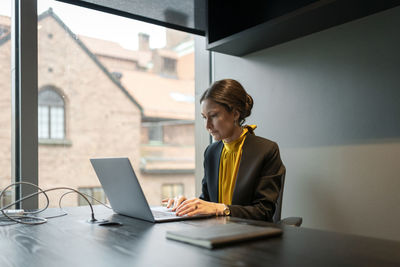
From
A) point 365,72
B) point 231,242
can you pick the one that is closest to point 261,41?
point 365,72

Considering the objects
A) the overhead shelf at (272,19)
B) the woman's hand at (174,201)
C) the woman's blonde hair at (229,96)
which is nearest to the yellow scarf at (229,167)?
the woman's blonde hair at (229,96)

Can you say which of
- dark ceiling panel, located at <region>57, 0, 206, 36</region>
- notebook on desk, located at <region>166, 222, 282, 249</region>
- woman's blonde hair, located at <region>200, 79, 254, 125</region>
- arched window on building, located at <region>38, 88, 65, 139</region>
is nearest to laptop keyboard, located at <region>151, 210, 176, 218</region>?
notebook on desk, located at <region>166, 222, 282, 249</region>

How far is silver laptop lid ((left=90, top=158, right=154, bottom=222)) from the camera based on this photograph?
52.6 inches

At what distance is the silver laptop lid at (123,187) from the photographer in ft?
4.38

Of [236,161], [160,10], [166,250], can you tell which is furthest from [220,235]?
[160,10]

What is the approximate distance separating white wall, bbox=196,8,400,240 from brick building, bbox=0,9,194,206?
3.37 feet

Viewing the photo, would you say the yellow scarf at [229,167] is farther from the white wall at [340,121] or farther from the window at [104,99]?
the window at [104,99]

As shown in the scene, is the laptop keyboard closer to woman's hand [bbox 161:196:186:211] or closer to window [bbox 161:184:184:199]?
woman's hand [bbox 161:196:186:211]

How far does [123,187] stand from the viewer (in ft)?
4.66

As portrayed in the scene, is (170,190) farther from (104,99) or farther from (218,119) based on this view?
(218,119)

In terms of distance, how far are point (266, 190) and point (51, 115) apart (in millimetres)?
1517

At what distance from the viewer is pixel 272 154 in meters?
1.92

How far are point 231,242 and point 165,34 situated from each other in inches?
103

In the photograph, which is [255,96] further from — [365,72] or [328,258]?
[328,258]
